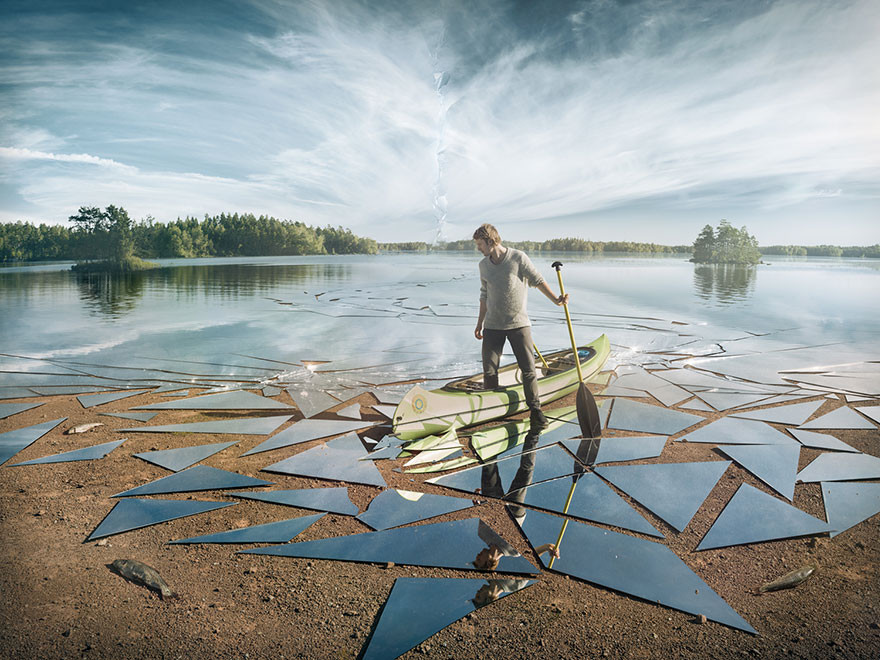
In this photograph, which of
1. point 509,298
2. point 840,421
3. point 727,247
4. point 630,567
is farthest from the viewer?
point 727,247

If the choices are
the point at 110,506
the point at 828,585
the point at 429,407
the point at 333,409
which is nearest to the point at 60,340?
the point at 333,409

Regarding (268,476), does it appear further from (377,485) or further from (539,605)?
(539,605)

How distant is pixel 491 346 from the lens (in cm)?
520

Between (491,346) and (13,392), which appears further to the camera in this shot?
(13,392)

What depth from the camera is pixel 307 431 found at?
16.6 ft

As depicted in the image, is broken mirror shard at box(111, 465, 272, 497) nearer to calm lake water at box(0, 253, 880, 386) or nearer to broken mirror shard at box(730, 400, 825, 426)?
calm lake water at box(0, 253, 880, 386)

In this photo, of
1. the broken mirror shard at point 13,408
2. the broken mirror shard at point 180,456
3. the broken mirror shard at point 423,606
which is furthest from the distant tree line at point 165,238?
the broken mirror shard at point 423,606

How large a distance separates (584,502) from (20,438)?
5.29m

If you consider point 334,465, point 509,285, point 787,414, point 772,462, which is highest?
point 509,285

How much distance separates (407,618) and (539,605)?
672 millimetres

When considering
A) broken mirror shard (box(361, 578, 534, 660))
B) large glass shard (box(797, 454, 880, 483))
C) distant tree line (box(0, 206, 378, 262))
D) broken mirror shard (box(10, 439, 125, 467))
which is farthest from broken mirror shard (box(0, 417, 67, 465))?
distant tree line (box(0, 206, 378, 262))

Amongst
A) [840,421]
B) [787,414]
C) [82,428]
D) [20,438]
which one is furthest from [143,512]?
[840,421]

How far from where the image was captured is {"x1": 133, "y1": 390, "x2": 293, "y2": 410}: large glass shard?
5.87 meters

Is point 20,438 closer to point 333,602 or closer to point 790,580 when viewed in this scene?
point 333,602
